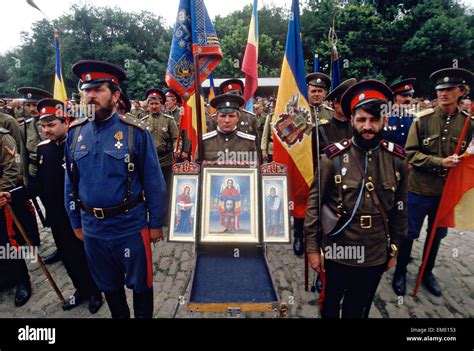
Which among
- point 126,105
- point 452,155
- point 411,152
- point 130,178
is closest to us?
point 130,178

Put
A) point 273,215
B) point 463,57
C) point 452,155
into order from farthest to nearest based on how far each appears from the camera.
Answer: point 463,57
point 452,155
point 273,215

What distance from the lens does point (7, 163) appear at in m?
3.71

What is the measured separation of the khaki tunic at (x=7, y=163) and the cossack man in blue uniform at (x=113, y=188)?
134 centimetres

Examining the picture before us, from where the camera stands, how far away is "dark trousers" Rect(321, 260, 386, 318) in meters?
2.64

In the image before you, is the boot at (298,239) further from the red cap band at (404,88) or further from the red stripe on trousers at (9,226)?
the red stripe on trousers at (9,226)

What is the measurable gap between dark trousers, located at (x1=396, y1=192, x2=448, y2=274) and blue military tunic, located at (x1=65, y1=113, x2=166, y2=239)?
10.8ft

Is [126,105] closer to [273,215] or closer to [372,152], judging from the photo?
[273,215]

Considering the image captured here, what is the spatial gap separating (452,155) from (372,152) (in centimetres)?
185

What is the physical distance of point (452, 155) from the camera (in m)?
3.64

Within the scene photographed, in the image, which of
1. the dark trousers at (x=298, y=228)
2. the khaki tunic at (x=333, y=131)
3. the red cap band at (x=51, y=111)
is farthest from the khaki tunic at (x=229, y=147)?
the red cap band at (x=51, y=111)

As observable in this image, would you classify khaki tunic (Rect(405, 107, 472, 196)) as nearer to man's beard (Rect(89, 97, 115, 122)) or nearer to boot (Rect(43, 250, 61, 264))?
man's beard (Rect(89, 97, 115, 122))

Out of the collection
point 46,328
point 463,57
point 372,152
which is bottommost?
point 46,328

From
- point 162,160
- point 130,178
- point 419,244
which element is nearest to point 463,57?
point 419,244

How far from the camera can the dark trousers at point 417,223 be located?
3910 mm
